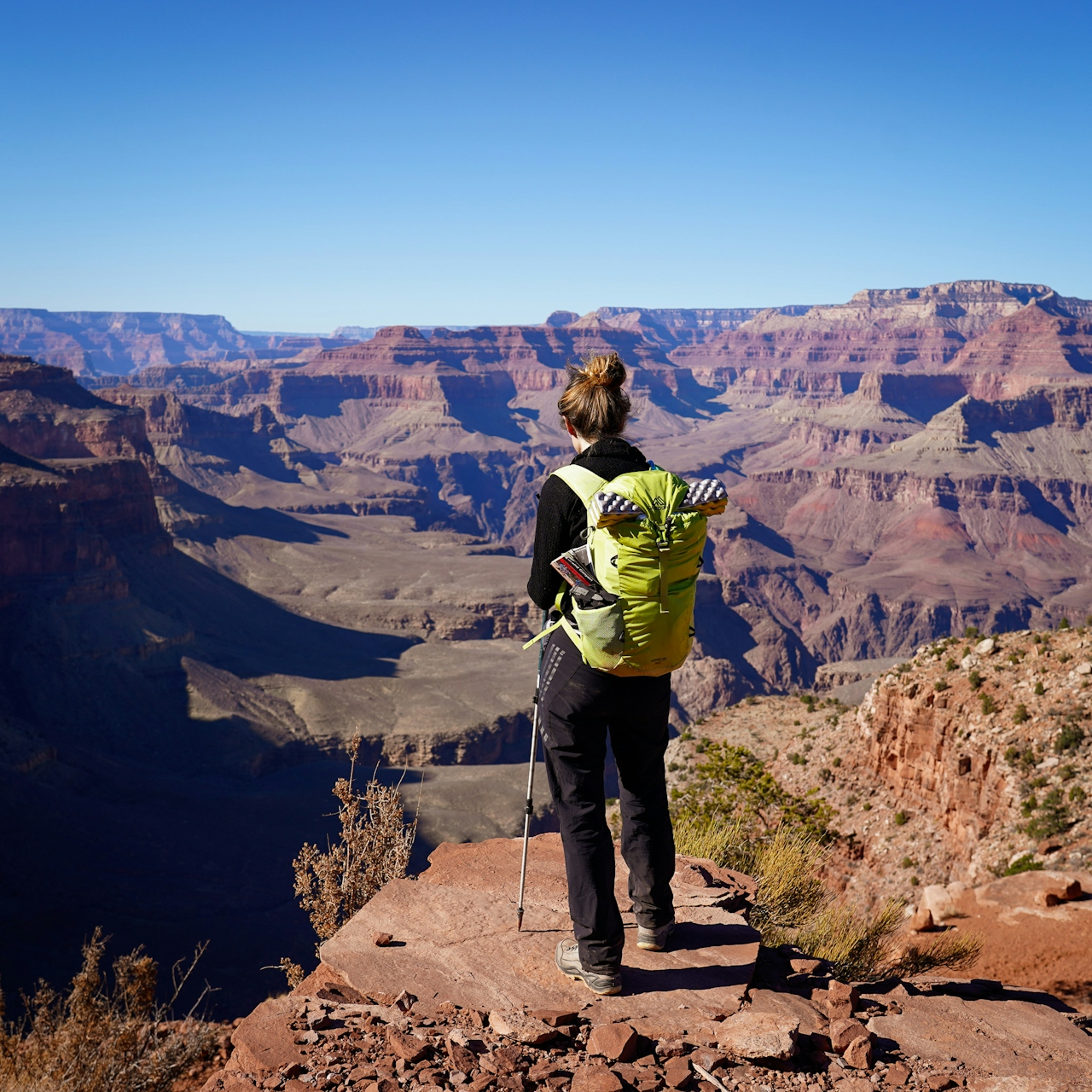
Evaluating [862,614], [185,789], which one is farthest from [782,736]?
[862,614]

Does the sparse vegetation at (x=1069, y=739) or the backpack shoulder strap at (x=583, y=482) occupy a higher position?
the backpack shoulder strap at (x=583, y=482)

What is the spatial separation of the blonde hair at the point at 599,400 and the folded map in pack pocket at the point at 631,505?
1.79 ft

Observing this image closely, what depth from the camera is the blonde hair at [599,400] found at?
4805mm

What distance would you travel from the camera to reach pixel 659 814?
16.9 feet

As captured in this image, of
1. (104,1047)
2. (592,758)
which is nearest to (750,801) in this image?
(592,758)

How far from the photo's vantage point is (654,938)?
17.0ft

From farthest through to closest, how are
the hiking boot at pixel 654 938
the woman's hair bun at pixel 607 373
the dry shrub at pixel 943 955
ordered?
the dry shrub at pixel 943 955 < the hiking boot at pixel 654 938 < the woman's hair bun at pixel 607 373

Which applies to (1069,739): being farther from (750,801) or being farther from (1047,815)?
(750,801)

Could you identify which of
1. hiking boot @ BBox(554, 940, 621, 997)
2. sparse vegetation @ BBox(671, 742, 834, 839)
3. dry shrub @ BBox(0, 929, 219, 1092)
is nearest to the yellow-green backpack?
hiking boot @ BBox(554, 940, 621, 997)

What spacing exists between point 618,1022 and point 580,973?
1.46 feet

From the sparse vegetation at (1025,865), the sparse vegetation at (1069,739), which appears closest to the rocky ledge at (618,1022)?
the sparse vegetation at (1025,865)

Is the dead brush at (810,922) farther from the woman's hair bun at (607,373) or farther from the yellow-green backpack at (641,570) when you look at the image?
the woman's hair bun at (607,373)

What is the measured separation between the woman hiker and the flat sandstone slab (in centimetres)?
23

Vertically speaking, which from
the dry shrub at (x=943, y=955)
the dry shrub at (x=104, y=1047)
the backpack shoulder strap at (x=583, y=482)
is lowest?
the dry shrub at (x=943, y=955)
